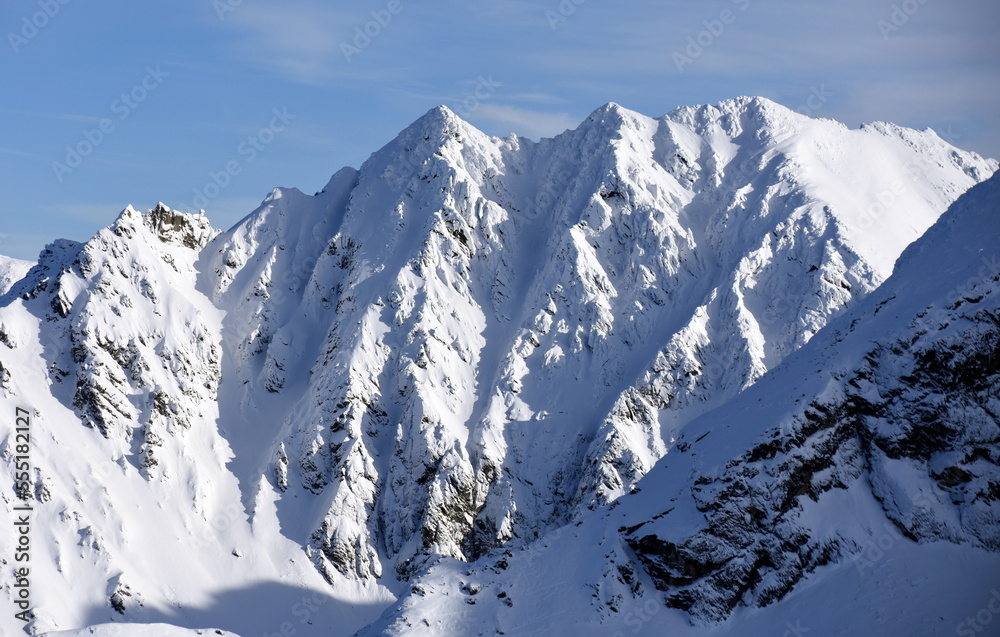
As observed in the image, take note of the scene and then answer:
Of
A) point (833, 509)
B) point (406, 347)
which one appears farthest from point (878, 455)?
point (406, 347)

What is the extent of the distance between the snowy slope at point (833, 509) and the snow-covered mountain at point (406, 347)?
3389 centimetres

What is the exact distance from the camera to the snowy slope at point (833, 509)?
7962 cm

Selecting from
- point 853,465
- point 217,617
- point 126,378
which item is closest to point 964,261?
point 853,465

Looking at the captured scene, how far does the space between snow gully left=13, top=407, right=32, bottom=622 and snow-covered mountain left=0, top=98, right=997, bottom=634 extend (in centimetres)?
126

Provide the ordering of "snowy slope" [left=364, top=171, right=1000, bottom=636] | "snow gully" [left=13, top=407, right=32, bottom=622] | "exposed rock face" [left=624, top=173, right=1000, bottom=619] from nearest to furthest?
1. "snowy slope" [left=364, top=171, right=1000, bottom=636]
2. "exposed rock face" [left=624, top=173, right=1000, bottom=619]
3. "snow gully" [left=13, top=407, right=32, bottom=622]

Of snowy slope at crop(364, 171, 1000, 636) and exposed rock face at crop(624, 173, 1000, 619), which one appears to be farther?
exposed rock face at crop(624, 173, 1000, 619)

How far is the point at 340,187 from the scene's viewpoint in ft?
590

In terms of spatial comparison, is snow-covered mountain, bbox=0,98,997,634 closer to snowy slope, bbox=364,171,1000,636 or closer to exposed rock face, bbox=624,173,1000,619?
snowy slope, bbox=364,171,1000,636

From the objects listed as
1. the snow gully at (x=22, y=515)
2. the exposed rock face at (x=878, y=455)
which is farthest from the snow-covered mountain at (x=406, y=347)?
the exposed rock face at (x=878, y=455)

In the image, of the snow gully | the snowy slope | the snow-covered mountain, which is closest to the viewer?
the snowy slope

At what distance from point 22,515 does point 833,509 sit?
101876mm

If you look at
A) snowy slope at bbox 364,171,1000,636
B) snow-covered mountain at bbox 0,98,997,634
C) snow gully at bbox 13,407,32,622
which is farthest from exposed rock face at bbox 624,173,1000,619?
snow gully at bbox 13,407,32,622

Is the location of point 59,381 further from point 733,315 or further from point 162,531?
point 733,315

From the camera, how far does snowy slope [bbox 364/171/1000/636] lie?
79625 mm
